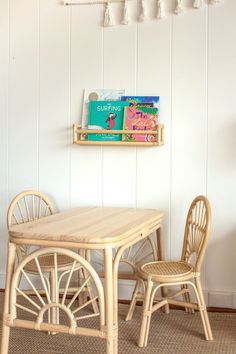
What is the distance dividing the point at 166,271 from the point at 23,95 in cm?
155

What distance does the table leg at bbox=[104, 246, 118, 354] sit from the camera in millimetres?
2303

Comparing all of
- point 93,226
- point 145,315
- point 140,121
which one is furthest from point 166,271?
point 140,121

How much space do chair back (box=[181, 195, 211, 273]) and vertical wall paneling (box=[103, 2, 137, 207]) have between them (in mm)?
436

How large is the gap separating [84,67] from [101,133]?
451 millimetres

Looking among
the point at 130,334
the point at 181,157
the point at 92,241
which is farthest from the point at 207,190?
the point at 92,241

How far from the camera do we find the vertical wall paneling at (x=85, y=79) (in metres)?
3.47

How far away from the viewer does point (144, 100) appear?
336 centimetres

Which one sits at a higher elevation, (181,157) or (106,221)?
(181,157)

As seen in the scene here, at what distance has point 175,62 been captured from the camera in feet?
10.9

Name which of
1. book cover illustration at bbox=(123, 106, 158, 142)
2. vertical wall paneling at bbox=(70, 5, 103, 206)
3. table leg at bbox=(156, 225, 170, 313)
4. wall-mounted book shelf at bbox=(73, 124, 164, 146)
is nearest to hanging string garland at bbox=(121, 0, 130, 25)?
vertical wall paneling at bbox=(70, 5, 103, 206)

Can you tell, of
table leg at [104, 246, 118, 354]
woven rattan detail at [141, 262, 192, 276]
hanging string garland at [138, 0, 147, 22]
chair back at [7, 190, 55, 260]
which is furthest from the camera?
chair back at [7, 190, 55, 260]

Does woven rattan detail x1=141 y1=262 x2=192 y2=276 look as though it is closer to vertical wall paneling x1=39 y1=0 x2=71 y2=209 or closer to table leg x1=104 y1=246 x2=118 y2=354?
table leg x1=104 y1=246 x2=118 y2=354

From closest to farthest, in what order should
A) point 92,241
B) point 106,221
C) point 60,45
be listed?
point 92,241 → point 106,221 → point 60,45

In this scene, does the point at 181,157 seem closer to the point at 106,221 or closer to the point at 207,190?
the point at 207,190
